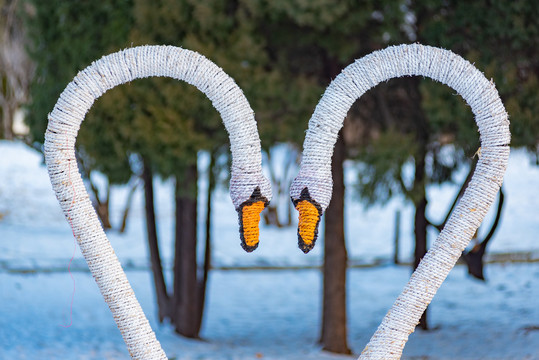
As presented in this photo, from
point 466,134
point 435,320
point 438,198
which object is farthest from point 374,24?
point 438,198

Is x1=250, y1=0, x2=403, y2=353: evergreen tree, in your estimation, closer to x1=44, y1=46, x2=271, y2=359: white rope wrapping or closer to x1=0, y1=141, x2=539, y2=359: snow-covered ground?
x1=0, y1=141, x2=539, y2=359: snow-covered ground

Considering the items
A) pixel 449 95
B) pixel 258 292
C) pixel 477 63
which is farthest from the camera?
pixel 258 292

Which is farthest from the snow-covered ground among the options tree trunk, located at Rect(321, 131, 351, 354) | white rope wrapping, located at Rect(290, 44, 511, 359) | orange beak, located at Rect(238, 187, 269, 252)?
orange beak, located at Rect(238, 187, 269, 252)

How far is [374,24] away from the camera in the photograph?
227 inches

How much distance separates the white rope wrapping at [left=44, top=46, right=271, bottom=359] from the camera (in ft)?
8.64

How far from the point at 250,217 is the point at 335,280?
163 inches

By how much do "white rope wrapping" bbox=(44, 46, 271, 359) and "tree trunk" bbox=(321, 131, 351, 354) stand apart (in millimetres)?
3798

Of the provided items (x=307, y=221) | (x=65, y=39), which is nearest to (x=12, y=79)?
(x=65, y=39)

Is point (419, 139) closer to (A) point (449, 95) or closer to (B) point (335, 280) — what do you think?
(A) point (449, 95)

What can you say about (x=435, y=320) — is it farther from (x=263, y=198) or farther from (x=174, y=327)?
(x=263, y=198)

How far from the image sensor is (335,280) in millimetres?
6559

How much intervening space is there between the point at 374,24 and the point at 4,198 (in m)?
14.7

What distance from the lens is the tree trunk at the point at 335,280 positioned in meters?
6.45

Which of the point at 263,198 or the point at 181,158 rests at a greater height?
the point at 181,158
